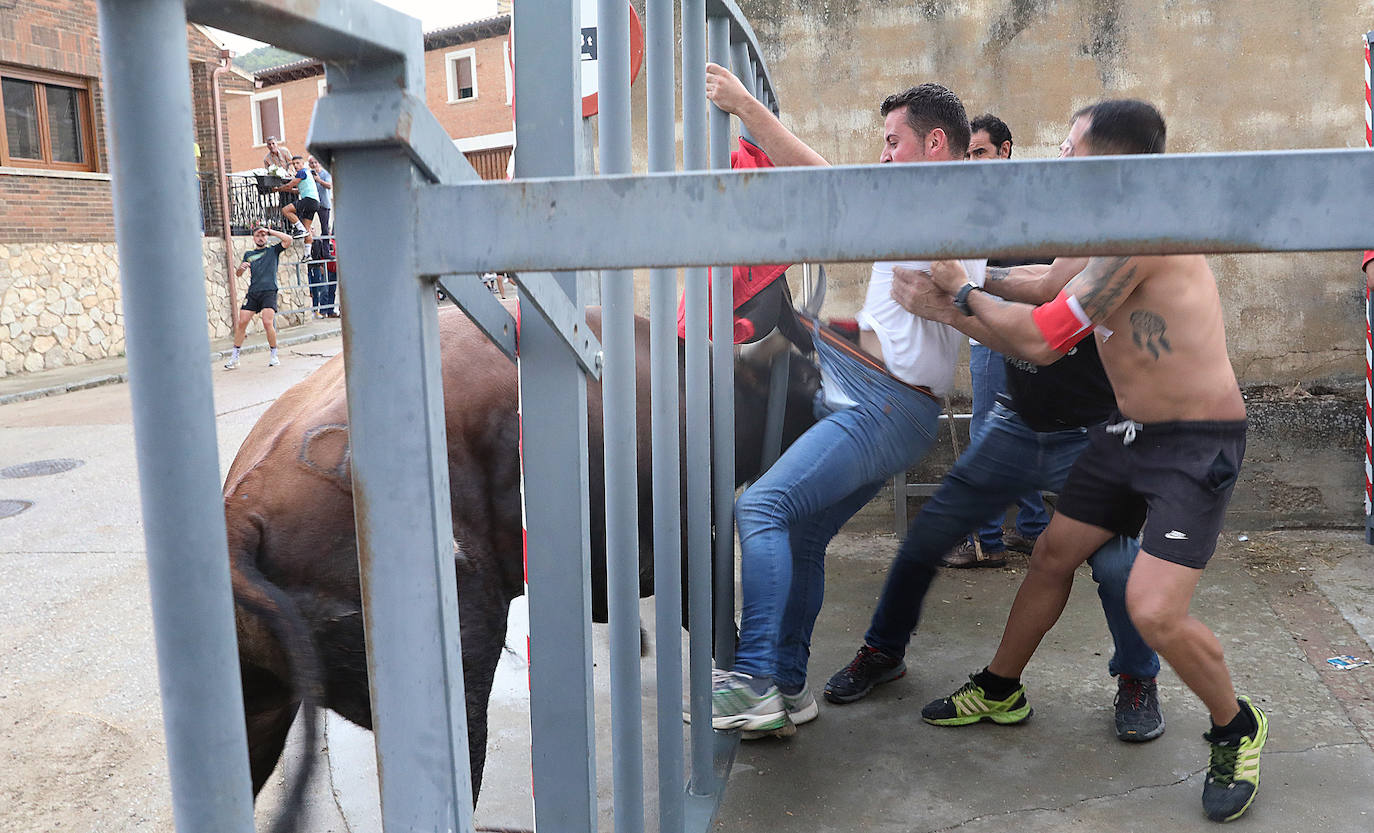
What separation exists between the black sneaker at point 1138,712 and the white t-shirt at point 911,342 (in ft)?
3.24

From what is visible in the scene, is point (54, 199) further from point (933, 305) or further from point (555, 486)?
point (555, 486)

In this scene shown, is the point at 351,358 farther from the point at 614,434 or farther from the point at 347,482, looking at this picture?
the point at 347,482

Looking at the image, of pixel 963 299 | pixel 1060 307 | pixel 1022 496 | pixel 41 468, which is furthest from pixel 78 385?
pixel 1060 307

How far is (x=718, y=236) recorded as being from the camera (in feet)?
3.24

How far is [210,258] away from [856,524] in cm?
1267

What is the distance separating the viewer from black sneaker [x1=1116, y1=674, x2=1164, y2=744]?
3.11 meters

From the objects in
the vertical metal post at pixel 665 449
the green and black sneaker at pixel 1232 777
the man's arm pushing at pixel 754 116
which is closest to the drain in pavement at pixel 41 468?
the man's arm pushing at pixel 754 116

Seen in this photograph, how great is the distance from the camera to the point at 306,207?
16.9 meters

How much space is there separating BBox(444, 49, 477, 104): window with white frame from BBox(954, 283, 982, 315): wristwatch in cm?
3259

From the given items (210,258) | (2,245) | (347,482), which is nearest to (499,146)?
(210,258)

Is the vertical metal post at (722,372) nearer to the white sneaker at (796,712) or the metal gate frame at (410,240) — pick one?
the white sneaker at (796,712)

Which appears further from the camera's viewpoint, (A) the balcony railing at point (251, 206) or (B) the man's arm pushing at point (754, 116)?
(A) the balcony railing at point (251, 206)

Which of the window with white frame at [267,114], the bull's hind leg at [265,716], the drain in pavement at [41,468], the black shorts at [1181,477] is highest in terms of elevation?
the window with white frame at [267,114]

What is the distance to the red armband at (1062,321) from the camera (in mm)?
2602
